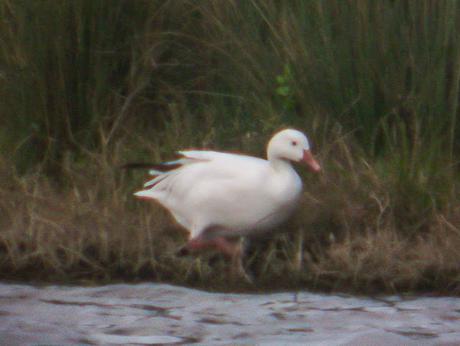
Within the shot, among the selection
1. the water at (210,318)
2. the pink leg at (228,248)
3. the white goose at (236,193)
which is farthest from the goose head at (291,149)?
the water at (210,318)

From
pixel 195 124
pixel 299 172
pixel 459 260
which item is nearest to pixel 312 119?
pixel 299 172

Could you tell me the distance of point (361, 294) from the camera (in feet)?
19.9

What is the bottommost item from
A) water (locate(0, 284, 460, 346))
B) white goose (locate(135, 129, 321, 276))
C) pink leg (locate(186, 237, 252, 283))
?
water (locate(0, 284, 460, 346))

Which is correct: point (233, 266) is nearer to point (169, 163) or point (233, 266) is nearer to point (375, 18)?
point (169, 163)

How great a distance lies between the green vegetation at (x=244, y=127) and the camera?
251 inches

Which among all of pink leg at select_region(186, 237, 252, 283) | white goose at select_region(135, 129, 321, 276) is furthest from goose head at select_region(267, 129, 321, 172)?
pink leg at select_region(186, 237, 252, 283)

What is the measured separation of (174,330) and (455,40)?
85.4 inches

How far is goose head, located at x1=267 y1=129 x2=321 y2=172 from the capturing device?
6.50 metres

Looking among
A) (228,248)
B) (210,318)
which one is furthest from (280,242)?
(210,318)

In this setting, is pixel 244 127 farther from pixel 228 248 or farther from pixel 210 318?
pixel 210 318

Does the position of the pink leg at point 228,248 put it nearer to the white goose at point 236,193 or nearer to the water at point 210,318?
the white goose at point 236,193

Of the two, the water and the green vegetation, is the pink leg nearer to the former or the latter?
the green vegetation

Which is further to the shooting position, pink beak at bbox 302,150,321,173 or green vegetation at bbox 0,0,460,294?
pink beak at bbox 302,150,321,173

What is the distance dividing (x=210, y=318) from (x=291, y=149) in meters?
1.10
